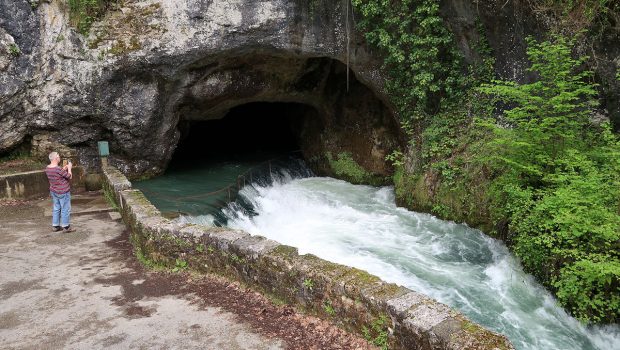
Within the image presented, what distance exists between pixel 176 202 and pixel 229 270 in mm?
5589

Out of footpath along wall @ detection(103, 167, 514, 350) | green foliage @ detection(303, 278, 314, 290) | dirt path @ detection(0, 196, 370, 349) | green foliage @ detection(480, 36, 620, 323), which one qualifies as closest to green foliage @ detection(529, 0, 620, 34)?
green foliage @ detection(480, 36, 620, 323)

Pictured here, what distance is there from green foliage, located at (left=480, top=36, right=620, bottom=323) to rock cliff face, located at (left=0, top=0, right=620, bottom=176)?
268 centimetres

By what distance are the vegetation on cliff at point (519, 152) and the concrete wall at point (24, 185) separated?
9.80 m

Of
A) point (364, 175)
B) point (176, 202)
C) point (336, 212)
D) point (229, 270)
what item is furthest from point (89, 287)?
point (364, 175)

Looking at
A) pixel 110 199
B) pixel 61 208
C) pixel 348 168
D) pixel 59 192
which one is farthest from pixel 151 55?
pixel 348 168

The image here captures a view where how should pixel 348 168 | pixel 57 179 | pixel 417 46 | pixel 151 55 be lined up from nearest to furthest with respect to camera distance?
pixel 57 179 → pixel 417 46 → pixel 151 55 → pixel 348 168

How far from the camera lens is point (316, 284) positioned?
5133 millimetres

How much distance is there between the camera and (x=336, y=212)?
1239 centimetres

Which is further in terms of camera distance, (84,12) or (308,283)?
(84,12)

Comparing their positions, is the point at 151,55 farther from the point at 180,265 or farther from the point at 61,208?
the point at 180,265

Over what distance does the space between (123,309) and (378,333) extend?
3471mm

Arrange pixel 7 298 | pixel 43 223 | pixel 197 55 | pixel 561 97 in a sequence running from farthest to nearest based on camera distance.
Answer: pixel 197 55, pixel 43 223, pixel 561 97, pixel 7 298

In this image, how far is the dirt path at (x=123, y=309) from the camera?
16.3 feet

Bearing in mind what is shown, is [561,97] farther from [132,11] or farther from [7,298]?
[132,11]
